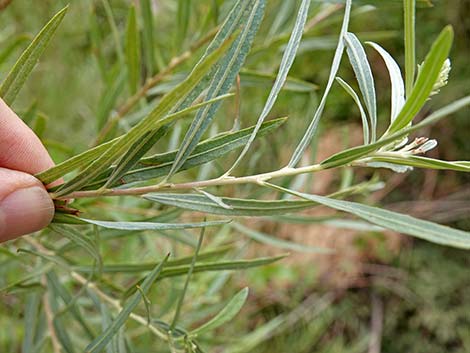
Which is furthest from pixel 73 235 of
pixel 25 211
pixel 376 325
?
pixel 376 325

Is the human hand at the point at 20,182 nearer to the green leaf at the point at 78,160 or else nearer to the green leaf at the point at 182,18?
the green leaf at the point at 78,160

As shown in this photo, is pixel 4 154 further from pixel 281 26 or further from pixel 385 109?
pixel 385 109

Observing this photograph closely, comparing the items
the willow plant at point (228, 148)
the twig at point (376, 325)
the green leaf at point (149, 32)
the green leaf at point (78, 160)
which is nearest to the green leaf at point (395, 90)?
the willow plant at point (228, 148)

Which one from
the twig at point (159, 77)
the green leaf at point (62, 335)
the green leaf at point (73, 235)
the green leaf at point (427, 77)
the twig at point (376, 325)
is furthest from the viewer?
the twig at point (376, 325)

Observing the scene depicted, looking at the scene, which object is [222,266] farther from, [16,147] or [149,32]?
[149,32]

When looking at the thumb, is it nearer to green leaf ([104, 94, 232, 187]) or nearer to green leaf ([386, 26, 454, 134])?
green leaf ([104, 94, 232, 187])

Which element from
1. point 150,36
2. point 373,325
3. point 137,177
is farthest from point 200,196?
point 373,325
